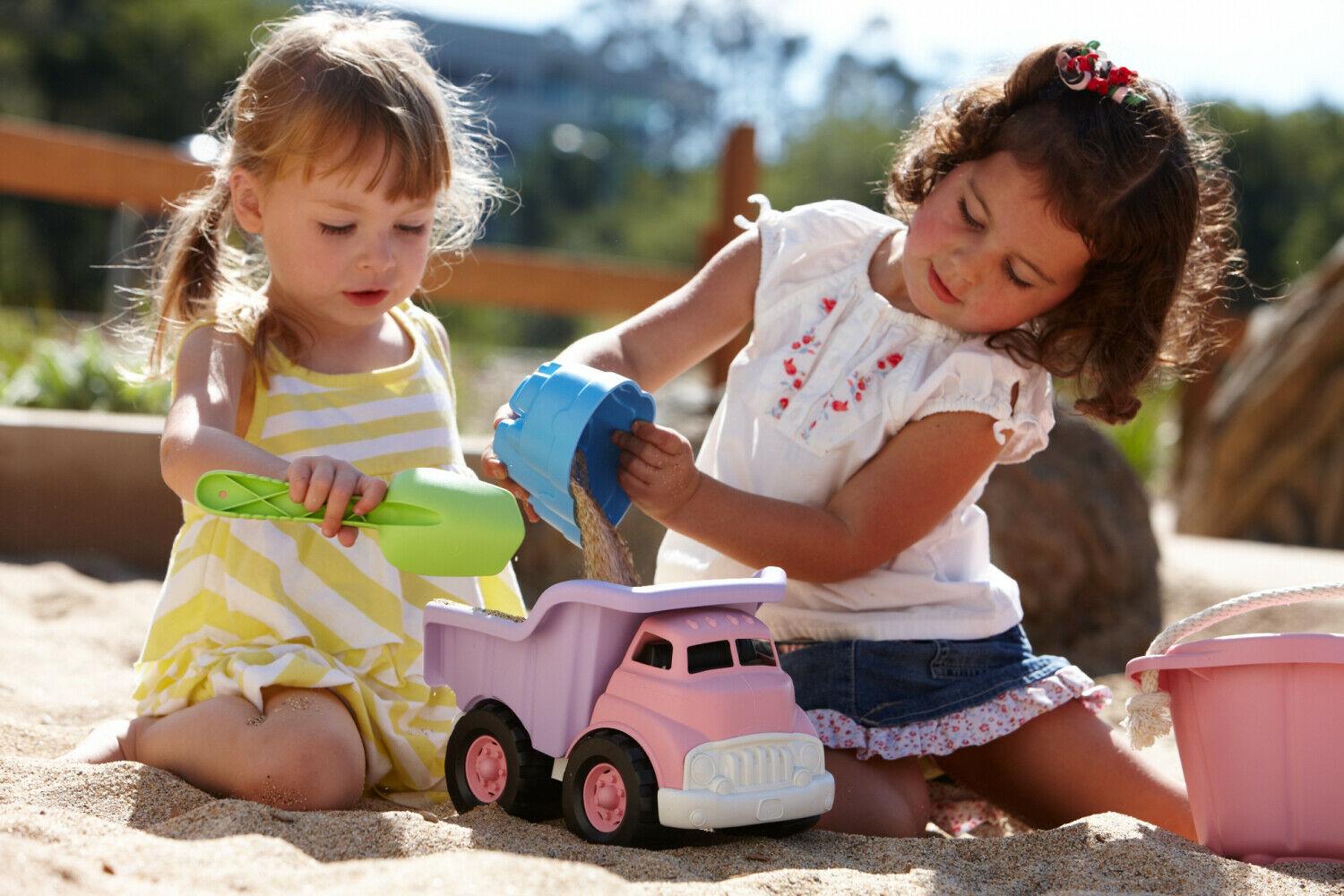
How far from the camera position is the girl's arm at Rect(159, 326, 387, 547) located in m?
1.59

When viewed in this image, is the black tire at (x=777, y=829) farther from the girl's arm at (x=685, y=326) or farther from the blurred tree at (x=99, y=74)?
the blurred tree at (x=99, y=74)

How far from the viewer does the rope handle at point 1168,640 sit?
1.70m

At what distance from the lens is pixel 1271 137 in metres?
15.5

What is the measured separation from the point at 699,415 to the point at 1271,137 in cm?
1369

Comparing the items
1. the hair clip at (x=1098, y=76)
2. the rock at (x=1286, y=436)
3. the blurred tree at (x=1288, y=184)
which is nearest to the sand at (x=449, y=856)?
the hair clip at (x=1098, y=76)

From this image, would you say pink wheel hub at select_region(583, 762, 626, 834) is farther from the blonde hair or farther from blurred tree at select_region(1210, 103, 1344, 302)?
blurred tree at select_region(1210, 103, 1344, 302)

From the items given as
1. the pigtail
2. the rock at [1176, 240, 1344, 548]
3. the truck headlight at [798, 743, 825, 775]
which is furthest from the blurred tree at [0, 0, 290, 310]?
the truck headlight at [798, 743, 825, 775]

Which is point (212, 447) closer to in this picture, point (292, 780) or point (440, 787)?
point (292, 780)

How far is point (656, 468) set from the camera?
1851 millimetres

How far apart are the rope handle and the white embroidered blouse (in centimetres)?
45

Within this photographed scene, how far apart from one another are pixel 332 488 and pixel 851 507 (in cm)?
83

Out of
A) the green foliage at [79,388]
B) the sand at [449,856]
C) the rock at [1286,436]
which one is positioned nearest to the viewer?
the sand at [449,856]

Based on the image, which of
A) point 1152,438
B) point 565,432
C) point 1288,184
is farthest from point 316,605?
Result: point 1288,184

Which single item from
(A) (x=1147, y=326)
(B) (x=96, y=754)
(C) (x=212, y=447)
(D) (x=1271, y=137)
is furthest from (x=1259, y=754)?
(D) (x=1271, y=137)
